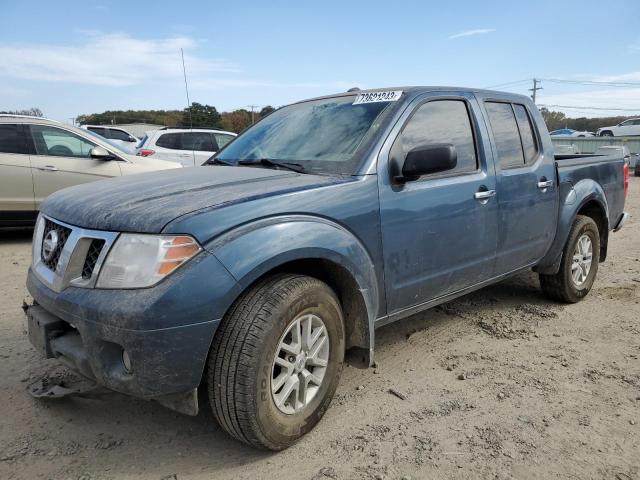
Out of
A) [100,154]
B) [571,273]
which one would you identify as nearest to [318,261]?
[571,273]

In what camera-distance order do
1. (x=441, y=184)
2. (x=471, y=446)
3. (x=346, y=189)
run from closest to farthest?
(x=471, y=446)
(x=346, y=189)
(x=441, y=184)

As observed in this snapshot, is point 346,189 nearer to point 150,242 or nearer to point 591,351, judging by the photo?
point 150,242

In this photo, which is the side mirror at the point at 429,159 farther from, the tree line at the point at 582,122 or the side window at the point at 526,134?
the tree line at the point at 582,122

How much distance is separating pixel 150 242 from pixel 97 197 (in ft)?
2.07

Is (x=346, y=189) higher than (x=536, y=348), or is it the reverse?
(x=346, y=189)

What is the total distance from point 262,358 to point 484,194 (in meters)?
1.98

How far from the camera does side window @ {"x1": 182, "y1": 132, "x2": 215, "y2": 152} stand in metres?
10.9

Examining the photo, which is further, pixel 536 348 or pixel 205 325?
Result: pixel 536 348

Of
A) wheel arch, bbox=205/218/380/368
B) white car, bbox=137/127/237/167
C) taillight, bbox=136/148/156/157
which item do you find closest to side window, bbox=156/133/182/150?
white car, bbox=137/127/237/167

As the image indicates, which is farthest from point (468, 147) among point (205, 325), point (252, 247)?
point (205, 325)

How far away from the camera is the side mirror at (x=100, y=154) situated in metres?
7.23

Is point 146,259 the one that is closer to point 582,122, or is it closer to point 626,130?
point 626,130

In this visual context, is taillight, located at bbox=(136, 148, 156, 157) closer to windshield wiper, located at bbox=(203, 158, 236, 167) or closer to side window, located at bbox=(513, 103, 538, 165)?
windshield wiper, located at bbox=(203, 158, 236, 167)

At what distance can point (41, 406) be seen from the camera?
9.54ft
